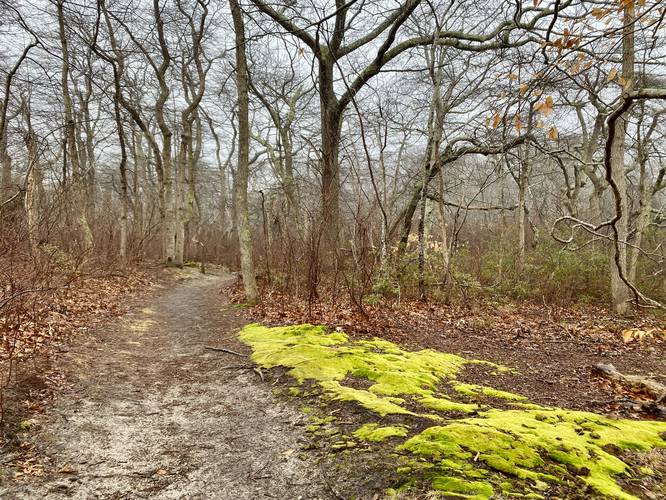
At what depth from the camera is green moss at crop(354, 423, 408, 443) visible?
9.43 feet

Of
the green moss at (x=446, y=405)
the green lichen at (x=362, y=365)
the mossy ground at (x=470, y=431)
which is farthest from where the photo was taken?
the green lichen at (x=362, y=365)

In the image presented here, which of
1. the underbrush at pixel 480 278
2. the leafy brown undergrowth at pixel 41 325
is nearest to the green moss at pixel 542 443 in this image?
the leafy brown undergrowth at pixel 41 325

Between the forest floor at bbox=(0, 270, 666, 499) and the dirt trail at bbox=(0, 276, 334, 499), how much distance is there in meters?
0.01

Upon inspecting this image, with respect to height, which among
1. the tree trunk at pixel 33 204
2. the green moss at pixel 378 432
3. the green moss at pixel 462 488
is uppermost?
the tree trunk at pixel 33 204

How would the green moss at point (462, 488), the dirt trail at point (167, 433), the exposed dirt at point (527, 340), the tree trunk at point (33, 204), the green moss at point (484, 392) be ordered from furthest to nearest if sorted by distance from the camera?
1. the tree trunk at point (33, 204)
2. the exposed dirt at point (527, 340)
3. the green moss at point (484, 392)
4. the dirt trail at point (167, 433)
5. the green moss at point (462, 488)

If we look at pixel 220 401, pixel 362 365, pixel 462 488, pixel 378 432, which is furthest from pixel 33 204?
pixel 462 488

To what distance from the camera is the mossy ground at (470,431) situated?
2.29m

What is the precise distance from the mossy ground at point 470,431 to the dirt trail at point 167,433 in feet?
1.58

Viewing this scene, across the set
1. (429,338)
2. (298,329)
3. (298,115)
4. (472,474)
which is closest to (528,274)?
(429,338)

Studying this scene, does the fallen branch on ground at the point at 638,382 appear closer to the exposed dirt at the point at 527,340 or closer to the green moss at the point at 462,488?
the exposed dirt at the point at 527,340

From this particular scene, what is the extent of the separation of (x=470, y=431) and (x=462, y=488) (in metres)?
0.63

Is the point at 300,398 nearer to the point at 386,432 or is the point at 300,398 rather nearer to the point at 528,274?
the point at 386,432

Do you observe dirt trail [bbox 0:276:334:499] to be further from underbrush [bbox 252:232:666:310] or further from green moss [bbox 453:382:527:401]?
underbrush [bbox 252:232:666:310]

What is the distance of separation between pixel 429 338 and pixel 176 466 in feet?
15.1
